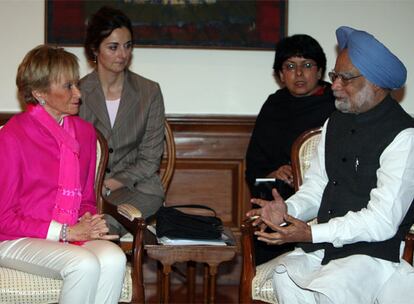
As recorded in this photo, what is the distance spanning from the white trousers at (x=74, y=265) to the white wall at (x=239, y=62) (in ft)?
5.63

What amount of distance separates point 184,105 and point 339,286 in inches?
83.3

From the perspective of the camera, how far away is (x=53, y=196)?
3.26 meters

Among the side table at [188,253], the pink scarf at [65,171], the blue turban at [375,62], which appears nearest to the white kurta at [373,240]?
the blue turban at [375,62]

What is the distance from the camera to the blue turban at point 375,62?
306 centimetres

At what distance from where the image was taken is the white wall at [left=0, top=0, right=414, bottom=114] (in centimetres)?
467

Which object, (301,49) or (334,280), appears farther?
(301,49)

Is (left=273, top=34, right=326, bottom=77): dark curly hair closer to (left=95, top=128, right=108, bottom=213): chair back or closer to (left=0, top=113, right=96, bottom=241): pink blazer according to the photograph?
(left=95, top=128, right=108, bottom=213): chair back

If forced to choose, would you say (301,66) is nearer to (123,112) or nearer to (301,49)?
(301,49)

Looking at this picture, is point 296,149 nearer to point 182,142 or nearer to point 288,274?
point 288,274

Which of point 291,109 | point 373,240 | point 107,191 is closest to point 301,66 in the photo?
point 291,109

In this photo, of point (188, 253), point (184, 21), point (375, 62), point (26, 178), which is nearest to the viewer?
point (375, 62)

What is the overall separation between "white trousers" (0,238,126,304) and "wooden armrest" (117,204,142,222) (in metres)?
0.23

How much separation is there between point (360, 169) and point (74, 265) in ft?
3.86

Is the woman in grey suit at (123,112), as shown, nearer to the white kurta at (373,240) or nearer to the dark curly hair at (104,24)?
the dark curly hair at (104,24)
